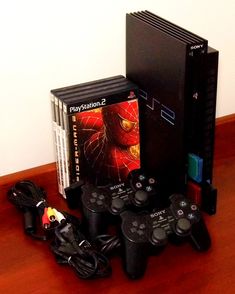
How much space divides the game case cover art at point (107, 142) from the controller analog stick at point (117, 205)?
12cm

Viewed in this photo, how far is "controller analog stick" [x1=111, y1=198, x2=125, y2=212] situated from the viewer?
986mm

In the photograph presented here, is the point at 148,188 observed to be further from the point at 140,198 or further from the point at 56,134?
the point at 56,134

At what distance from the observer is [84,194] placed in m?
1.02

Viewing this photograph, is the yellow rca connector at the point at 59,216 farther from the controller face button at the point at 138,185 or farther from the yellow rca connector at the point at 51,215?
the controller face button at the point at 138,185

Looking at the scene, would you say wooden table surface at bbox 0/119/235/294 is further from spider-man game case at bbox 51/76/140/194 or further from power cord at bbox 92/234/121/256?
→ spider-man game case at bbox 51/76/140/194

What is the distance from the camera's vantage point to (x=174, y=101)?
1002mm

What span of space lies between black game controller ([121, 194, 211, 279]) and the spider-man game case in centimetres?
16

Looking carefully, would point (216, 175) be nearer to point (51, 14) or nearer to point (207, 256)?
point (207, 256)

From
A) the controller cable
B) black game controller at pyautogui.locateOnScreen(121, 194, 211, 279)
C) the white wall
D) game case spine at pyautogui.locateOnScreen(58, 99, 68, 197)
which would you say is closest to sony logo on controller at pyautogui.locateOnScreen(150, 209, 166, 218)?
black game controller at pyautogui.locateOnScreen(121, 194, 211, 279)

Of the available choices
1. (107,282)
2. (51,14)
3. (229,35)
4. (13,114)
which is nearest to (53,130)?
(13,114)

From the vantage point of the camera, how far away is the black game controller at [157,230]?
927mm

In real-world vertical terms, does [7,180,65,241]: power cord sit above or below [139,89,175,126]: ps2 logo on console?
below

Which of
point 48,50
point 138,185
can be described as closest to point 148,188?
point 138,185

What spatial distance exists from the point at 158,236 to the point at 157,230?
0.04ft
